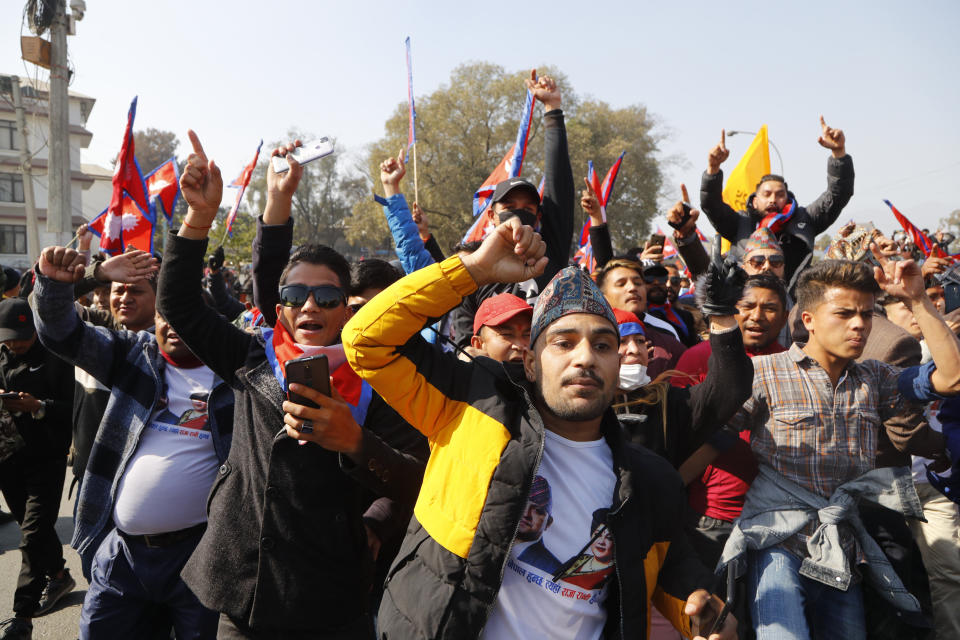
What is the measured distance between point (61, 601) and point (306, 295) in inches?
144

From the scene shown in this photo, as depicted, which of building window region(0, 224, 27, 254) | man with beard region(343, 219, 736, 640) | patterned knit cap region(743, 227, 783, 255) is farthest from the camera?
building window region(0, 224, 27, 254)

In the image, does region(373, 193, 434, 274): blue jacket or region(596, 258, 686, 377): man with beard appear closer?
region(596, 258, 686, 377): man with beard

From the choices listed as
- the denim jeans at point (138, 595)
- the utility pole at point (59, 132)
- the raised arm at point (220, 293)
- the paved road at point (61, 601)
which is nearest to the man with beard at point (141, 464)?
the denim jeans at point (138, 595)

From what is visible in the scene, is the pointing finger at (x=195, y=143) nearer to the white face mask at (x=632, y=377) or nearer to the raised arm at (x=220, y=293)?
the white face mask at (x=632, y=377)

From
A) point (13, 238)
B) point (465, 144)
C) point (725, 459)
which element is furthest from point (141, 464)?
point (13, 238)

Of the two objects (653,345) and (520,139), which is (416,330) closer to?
(653,345)

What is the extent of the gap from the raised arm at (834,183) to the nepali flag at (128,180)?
6176 millimetres

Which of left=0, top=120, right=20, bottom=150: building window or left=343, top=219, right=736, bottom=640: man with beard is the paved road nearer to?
left=343, top=219, right=736, bottom=640: man with beard

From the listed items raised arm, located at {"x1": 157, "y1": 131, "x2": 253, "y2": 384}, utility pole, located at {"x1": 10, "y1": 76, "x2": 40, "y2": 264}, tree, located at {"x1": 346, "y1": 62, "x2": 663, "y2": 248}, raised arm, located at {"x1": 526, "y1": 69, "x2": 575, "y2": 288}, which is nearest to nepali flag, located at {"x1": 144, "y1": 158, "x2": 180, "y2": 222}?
raised arm, located at {"x1": 526, "y1": 69, "x2": 575, "y2": 288}

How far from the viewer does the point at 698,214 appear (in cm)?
461

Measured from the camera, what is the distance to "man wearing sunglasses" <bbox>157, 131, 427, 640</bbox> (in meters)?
2.28

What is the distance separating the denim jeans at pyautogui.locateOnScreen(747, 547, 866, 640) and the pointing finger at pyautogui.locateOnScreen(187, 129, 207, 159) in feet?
9.52

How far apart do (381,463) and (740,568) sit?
5.27 feet

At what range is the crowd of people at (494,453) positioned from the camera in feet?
6.44
